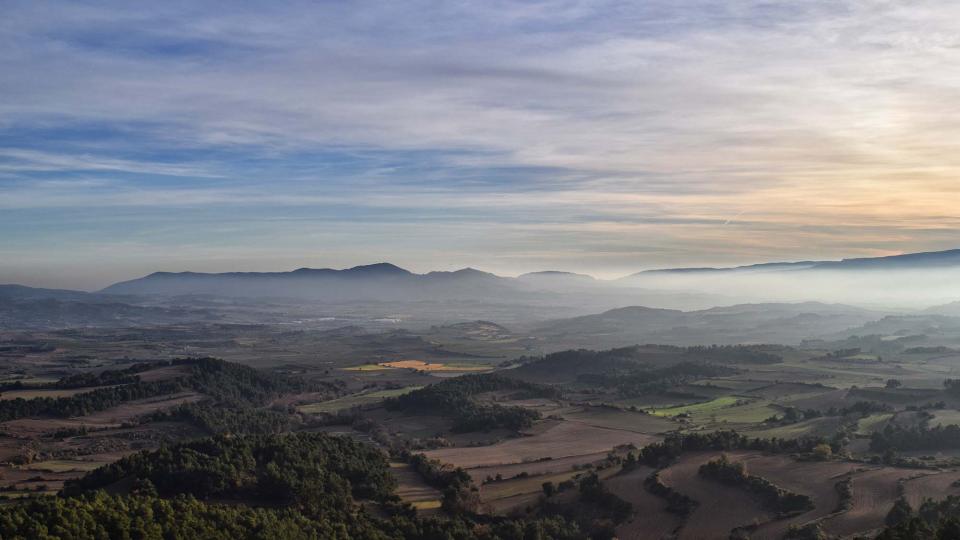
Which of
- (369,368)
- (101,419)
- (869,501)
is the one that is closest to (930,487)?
(869,501)

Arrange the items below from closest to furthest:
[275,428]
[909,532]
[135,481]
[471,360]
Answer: [909,532] → [135,481] → [275,428] → [471,360]

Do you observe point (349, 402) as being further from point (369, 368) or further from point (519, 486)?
point (519, 486)

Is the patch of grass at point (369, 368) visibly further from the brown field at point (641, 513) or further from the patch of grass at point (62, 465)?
the brown field at point (641, 513)

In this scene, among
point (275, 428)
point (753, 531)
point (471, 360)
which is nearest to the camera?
point (753, 531)

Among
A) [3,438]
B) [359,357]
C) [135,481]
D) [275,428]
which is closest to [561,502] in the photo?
[135,481]

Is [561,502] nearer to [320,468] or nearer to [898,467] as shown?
[320,468]
